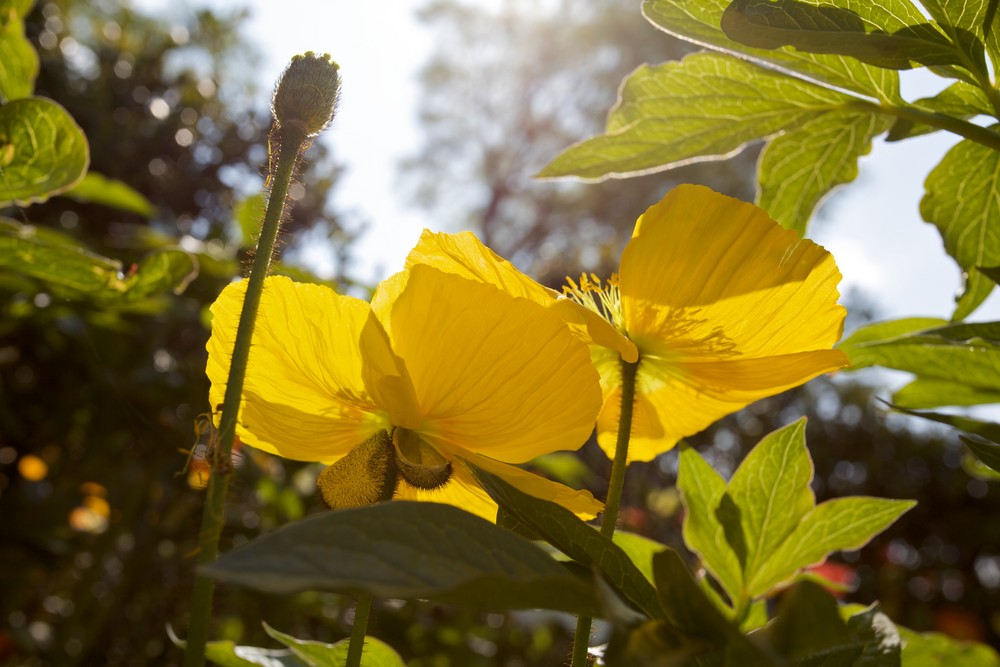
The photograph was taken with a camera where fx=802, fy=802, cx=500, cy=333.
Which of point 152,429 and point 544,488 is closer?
point 544,488

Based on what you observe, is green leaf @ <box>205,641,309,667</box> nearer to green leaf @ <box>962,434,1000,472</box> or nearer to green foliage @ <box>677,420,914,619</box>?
green foliage @ <box>677,420,914,619</box>

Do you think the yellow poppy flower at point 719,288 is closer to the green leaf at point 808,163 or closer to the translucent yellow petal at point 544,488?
the translucent yellow petal at point 544,488

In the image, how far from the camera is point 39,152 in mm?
1067

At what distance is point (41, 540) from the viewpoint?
7.32 feet

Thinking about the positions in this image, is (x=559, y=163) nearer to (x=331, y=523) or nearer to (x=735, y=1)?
(x=735, y=1)

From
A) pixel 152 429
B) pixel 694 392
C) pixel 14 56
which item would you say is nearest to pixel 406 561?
pixel 694 392

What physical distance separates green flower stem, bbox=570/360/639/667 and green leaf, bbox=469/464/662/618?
0.14 ft

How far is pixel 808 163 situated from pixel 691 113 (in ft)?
0.59

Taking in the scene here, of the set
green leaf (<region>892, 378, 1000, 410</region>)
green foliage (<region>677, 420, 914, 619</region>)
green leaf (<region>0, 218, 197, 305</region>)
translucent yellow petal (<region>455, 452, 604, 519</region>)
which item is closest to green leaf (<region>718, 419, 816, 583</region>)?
green foliage (<region>677, 420, 914, 619</region>)

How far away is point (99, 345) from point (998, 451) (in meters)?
2.03

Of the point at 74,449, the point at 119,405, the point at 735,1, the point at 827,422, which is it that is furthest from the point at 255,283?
the point at 827,422

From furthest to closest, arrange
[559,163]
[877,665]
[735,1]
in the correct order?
[559,163], [735,1], [877,665]

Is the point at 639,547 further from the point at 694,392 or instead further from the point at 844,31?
the point at 844,31

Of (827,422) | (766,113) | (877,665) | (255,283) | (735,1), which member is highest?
(827,422)
